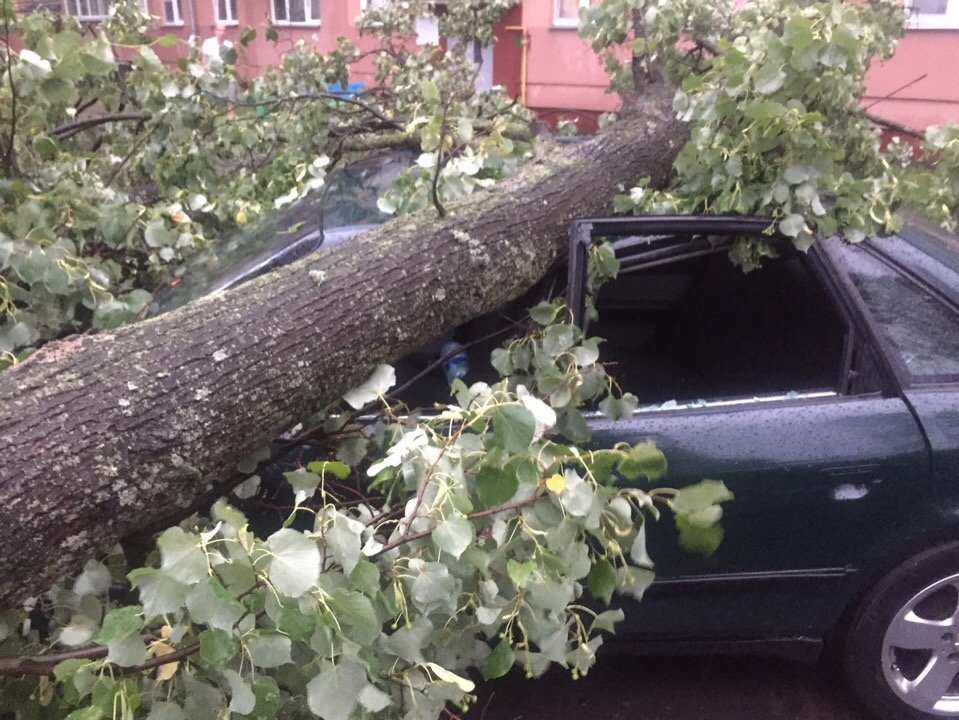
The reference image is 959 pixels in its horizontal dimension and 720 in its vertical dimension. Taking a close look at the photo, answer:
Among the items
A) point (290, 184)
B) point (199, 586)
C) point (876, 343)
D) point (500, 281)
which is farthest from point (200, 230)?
point (876, 343)

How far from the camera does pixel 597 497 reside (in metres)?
1.43

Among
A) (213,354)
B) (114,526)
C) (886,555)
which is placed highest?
(213,354)

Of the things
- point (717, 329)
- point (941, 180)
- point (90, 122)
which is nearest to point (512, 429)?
point (717, 329)

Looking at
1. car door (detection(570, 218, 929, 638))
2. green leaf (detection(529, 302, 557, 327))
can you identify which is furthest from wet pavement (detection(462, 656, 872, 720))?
green leaf (detection(529, 302, 557, 327))

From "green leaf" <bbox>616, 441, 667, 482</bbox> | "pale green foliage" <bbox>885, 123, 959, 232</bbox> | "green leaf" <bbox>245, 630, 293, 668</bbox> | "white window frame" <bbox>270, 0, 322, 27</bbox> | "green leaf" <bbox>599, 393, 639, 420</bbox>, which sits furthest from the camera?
"white window frame" <bbox>270, 0, 322, 27</bbox>

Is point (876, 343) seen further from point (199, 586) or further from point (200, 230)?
point (200, 230)

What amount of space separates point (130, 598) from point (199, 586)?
98cm

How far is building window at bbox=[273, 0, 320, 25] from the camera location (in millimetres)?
11977

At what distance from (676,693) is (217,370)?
5.86 feet

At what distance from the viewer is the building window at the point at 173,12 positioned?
14.0m

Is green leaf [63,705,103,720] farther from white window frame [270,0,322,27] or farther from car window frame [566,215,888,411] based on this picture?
white window frame [270,0,322,27]

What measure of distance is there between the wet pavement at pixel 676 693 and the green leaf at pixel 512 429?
137cm

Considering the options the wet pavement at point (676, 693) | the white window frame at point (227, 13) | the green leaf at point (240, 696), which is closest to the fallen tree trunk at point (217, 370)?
the green leaf at point (240, 696)

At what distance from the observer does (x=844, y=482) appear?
6.73ft
